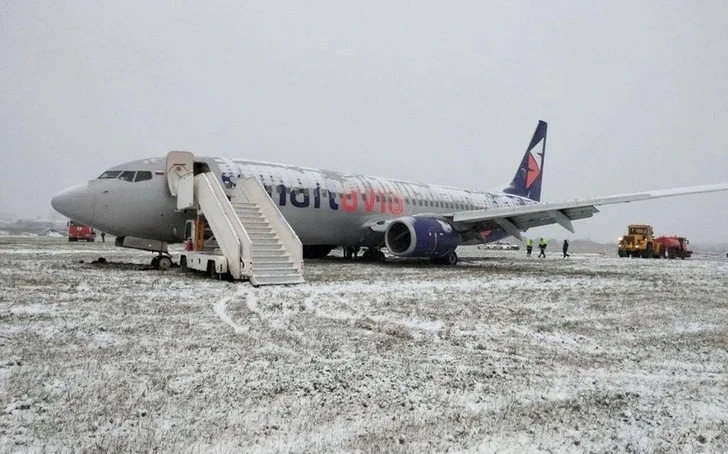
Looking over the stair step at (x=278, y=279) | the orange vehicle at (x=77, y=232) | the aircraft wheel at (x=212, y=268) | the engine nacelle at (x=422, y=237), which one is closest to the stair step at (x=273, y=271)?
the stair step at (x=278, y=279)

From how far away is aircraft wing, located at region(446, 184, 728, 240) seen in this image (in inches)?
585

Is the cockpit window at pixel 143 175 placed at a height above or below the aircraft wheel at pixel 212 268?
above

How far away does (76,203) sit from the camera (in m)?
11.8

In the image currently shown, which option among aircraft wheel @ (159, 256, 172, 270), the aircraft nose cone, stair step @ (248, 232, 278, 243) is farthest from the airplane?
stair step @ (248, 232, 278, 243)

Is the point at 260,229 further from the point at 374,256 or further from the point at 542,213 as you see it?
the point at 542,213

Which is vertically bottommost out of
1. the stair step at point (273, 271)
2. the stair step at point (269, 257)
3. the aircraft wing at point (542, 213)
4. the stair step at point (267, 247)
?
the stair step at point (273, 271)

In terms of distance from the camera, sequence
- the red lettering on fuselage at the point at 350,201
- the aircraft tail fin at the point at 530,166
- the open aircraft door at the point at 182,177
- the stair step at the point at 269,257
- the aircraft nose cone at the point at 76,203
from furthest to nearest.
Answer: the aircraft tail fin at the point at 530,166, the red lettering on fuselage at the point at 350,201, the open aircraft door at the point at 182,177, the aircraft nose cone at the point at 76,203, the stair step at the point at 269,257

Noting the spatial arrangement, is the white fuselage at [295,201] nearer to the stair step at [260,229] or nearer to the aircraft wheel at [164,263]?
the aircraft wheel at [164,263]

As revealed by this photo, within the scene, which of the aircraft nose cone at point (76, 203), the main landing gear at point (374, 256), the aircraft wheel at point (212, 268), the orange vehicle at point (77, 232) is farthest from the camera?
the orange vehicle at point (77, 232)

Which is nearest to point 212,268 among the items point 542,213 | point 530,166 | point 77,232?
point 542,213

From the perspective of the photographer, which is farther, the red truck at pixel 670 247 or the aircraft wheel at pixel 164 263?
the red truck at pixel 670 247

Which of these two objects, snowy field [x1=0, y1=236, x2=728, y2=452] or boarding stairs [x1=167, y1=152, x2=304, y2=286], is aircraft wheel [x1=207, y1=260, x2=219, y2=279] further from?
snowy field [x1=0, y1=236, x2=728, y2=452]

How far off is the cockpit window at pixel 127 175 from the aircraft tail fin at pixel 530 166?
2014 centimetres

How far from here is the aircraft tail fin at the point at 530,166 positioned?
2745 cm
